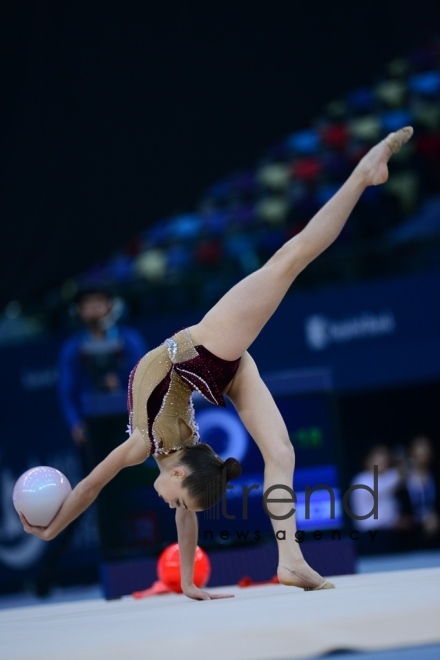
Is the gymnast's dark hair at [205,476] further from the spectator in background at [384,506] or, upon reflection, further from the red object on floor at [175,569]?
the spectator in background at [384,506]

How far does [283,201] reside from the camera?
928cm

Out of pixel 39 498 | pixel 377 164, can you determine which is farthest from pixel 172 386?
pixel 377 164

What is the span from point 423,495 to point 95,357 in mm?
3265

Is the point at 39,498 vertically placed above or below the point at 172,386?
below

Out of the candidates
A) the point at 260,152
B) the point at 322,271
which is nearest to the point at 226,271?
the point at 322,271

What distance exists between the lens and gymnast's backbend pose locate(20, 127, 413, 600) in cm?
327

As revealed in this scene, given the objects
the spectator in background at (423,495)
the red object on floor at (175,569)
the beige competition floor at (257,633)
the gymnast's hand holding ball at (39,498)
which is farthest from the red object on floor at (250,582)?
the spectator in background at (423,495)

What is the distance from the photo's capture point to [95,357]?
613cm

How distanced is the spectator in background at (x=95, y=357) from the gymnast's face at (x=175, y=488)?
273 centimetres

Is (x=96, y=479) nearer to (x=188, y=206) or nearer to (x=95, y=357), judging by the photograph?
(x=95, y=357)

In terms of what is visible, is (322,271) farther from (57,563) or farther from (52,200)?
(57,563)

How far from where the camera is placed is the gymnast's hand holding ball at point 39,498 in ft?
11.1

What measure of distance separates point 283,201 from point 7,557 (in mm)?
4095

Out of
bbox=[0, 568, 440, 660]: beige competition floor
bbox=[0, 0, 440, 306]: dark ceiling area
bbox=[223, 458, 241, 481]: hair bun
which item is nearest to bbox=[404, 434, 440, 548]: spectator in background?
bbox=[0, 0, 440, 306]: dark ceiling area
